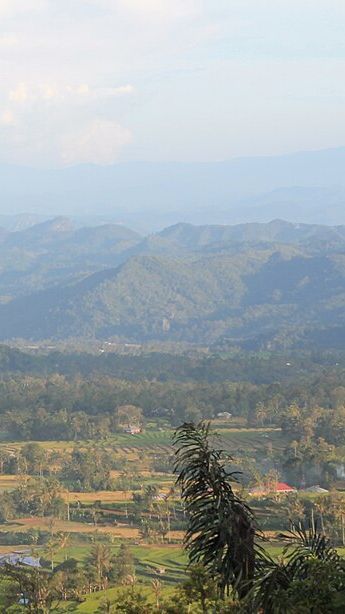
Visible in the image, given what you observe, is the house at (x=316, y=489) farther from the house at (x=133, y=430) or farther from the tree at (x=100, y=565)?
the house at (x=133, y=430)

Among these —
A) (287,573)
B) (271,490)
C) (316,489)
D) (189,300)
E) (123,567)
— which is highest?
(189,300)

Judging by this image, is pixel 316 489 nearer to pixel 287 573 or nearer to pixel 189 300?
pixel 287 573

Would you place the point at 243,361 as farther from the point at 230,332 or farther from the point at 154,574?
the point at 154,574

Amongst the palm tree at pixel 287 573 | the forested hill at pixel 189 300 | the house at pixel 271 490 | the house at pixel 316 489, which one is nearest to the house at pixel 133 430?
the house at pixel 271 490

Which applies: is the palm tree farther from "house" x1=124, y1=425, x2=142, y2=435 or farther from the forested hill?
the forested hill

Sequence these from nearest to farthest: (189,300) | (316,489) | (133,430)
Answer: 1. (316,489)
2. (133,430)
3. (189,300)

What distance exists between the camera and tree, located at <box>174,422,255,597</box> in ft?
26.3

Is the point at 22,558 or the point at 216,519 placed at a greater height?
the point at 216,519

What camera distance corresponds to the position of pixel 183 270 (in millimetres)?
172000

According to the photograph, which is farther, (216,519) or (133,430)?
(133,430)

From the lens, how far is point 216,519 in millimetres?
8094

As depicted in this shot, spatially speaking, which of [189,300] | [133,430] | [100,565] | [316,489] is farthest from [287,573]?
[189,300]

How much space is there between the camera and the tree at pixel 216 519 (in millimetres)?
8031

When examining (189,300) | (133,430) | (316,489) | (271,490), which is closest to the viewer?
(271,490)
